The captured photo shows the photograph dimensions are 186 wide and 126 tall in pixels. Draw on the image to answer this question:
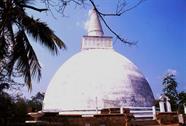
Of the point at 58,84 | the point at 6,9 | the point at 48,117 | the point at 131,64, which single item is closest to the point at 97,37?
the point at 131,64

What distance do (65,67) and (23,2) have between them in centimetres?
1765

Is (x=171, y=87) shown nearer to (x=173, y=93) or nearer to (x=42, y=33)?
(x=173, y=93)

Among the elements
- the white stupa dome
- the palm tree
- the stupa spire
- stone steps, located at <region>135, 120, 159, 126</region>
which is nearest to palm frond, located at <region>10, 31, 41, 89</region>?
the palm tree

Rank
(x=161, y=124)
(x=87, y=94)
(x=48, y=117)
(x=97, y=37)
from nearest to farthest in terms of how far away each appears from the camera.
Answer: (x=48, y=117) → (x=161, y=124) → (x=87, y=94) → (x=97, y=37)

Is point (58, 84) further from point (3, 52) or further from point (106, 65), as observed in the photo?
point (3, 52)

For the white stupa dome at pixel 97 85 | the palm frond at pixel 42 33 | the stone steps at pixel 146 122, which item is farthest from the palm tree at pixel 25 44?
the white stupa dome at pixel 97 85

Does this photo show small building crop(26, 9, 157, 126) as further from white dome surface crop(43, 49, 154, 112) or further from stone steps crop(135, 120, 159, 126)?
stone steps crop(135, 120, 159, 126)

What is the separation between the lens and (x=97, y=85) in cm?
2400

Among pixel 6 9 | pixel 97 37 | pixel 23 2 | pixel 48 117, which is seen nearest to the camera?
pixel 6 9

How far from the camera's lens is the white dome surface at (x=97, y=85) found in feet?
77.5

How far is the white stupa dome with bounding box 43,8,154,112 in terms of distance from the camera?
77.5 ft

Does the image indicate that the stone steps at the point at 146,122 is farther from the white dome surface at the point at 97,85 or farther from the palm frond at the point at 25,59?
the palm frond at the point at 25,59

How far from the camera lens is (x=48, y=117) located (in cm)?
1437

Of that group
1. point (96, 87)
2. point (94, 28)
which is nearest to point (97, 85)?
point (96, 87)
